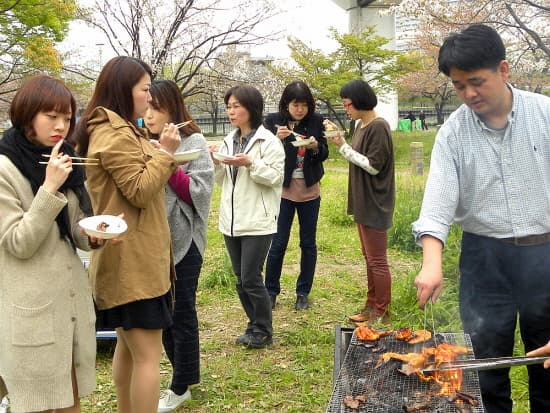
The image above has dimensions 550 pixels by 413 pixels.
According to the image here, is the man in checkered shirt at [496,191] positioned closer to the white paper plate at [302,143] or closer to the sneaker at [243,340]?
the sneaker at [243,340]

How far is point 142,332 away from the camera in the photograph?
103 inches

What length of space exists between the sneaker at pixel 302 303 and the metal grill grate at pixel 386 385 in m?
2.33

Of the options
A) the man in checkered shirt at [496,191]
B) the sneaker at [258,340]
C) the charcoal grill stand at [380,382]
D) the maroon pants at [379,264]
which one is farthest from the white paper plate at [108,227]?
the maroon pants at [379,264]

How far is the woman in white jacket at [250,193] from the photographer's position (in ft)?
13.3

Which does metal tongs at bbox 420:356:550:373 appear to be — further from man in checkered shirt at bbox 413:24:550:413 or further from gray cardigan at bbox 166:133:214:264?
gray cardigan at bbox 166:133:214:264

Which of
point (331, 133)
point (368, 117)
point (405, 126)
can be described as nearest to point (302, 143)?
point (331, 133)

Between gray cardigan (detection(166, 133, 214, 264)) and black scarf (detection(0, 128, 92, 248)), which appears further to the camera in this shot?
gray cardigan (detection(166, 133, 214, 264))

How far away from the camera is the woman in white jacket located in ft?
13.3

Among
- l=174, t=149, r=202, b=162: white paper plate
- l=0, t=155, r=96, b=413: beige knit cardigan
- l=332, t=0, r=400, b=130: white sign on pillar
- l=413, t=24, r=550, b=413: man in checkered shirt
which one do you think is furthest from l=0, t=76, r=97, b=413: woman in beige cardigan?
l=332, t=0, r=400, b=130: white sign on pillar

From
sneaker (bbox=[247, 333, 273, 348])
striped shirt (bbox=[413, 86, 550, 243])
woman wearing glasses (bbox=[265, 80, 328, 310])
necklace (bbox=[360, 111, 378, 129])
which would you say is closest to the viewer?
striped shirt (bbox=[413, 86, 550, 243])

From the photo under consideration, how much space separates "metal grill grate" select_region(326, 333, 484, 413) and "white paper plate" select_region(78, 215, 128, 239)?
1166 millimetres

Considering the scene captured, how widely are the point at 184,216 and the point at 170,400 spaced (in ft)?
3.97

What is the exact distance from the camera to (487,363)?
2232 millimetres

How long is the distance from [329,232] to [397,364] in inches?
227
